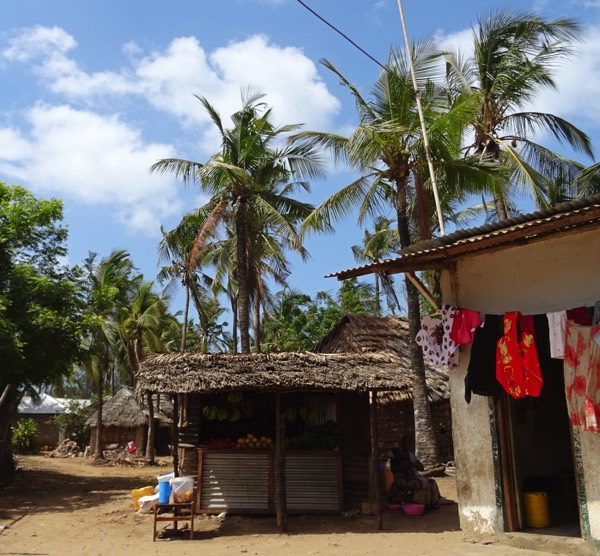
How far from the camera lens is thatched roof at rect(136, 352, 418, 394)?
9.63 m

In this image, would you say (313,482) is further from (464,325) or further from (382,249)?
(382,249)

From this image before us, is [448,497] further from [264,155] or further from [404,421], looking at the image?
[264,155]

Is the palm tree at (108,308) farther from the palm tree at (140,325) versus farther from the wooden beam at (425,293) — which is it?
the wooden beam at (425,293)

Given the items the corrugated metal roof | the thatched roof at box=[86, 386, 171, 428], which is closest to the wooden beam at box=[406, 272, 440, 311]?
the corrugated metal roof

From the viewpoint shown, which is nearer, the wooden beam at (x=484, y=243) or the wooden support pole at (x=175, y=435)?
the wooden beam at (x=484, y=243)

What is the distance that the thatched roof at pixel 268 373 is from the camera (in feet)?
31.6

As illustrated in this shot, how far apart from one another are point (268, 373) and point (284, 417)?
1.47 meters

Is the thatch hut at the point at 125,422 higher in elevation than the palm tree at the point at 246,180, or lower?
lower

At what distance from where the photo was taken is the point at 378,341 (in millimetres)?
17891

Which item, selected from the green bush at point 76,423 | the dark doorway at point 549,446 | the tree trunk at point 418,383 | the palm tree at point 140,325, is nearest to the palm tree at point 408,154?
the tree trunk at point 418,383

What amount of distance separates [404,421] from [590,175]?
8.29 metres

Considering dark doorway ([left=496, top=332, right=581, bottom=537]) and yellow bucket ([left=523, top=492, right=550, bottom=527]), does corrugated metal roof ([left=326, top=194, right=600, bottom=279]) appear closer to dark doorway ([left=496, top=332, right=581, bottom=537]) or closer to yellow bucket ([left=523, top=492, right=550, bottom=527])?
dark doorway ([left=496, top=332, right=581, bottom=537])

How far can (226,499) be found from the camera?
1061 cm

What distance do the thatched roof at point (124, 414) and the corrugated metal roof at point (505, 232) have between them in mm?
20889
